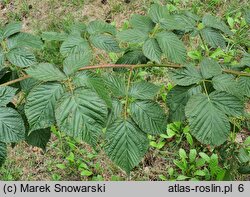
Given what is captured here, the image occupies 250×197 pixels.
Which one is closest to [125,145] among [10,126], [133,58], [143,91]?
[143,91]

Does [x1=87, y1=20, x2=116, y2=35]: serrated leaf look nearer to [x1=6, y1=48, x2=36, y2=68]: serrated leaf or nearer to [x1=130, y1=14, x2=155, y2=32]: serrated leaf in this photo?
[x1=130, y1=14, x2=155, y2=32]: serrated leaf

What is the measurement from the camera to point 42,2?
367 cm

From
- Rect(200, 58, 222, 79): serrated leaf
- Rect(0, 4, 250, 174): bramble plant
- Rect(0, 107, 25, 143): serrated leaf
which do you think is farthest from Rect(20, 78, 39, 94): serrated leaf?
Rect(200, 58, 222, 79): serrated leaf

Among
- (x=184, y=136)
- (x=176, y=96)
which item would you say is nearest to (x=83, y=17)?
(x=184, y=136)

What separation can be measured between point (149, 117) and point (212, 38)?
1.89 feet

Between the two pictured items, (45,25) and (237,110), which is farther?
(45,25)

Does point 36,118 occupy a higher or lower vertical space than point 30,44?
lower

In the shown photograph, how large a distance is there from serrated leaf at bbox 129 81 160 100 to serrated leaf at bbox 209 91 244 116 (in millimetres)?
183

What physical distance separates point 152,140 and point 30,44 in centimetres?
147

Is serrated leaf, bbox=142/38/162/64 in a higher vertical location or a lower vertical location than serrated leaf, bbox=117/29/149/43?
lower

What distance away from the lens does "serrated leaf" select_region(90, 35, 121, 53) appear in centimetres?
138

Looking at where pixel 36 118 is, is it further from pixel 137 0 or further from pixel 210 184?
pixel 137 0

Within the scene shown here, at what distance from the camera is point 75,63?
3.55 feet

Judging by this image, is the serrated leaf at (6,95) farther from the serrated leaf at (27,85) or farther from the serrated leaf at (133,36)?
the serrated leaf at (133,36)
